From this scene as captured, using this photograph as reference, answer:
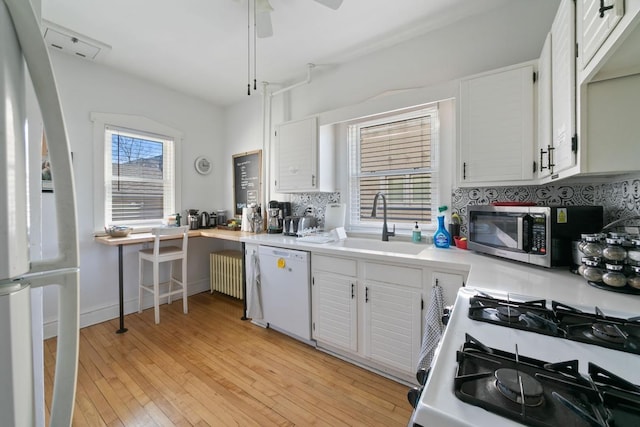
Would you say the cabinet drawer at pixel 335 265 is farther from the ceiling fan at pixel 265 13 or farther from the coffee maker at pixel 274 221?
the ceiling fan at pixel 265 13

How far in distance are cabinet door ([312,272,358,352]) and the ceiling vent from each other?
9.36ft

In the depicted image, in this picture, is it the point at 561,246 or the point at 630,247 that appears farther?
the point at 561,246

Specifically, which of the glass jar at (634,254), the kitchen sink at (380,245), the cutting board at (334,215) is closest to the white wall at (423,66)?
the cutting board at (334,215)

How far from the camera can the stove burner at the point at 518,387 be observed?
18.7 inches

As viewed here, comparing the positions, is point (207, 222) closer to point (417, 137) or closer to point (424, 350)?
point (417, 137)

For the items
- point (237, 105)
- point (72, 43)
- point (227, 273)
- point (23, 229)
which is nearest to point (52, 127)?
point (23, 229)

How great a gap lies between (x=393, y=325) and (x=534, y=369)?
48.8 inches

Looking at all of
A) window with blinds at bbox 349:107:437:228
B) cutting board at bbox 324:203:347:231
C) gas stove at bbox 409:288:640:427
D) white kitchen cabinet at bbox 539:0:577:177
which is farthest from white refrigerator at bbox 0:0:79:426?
window with blinds at bbox 349:107:437:228

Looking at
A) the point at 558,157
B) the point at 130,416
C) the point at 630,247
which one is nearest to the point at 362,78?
the point at 558,157

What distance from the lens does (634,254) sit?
1.01 metres

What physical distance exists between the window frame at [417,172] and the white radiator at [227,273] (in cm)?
155

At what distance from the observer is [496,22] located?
1.92 m

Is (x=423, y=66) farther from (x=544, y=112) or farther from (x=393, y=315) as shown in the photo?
(x=393, y=315)

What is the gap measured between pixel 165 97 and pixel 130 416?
10.7 feet
